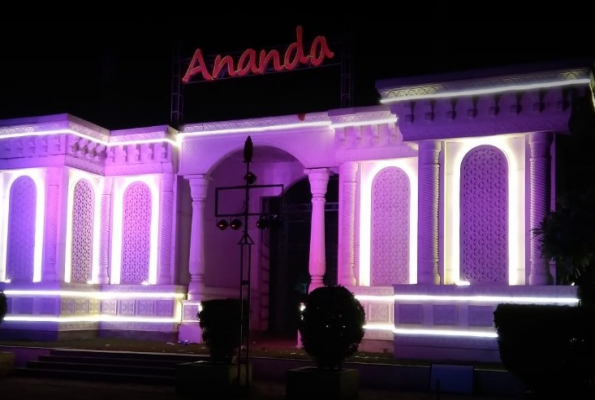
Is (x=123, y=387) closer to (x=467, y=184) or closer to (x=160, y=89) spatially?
(x=467, y=184)

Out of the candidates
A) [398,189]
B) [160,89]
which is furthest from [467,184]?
[160,89]

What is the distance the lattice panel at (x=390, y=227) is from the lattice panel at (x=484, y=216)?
240 cm

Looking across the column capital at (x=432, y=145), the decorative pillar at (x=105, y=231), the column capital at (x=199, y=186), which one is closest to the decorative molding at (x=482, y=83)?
the column capital at (x=432, y=145)

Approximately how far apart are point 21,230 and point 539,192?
14.6 m

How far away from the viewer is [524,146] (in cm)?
1820

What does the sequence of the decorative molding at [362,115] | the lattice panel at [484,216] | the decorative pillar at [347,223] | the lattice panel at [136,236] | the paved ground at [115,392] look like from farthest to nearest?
the lattice panel at [136,236], the decorative pillar at [347,223], the decorative molding at [362,115], the lattice panel at [484,216], the paved ground at [115,392]

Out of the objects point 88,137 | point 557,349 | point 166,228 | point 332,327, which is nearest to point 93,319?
point 166,228

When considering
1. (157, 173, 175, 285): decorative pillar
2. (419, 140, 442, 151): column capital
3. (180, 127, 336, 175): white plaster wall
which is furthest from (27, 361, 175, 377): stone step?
(419, 140, 442, 151): column capital

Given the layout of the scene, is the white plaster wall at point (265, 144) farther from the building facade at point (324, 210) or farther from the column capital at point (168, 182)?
the column capital at point (168, 182)

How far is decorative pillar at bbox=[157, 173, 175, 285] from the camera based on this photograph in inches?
905

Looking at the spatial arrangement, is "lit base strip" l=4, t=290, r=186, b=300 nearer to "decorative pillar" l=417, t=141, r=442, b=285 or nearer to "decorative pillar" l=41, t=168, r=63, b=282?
"decorative pillar" l=41, t=168, r=63, b=282

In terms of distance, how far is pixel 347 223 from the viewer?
2108 cm

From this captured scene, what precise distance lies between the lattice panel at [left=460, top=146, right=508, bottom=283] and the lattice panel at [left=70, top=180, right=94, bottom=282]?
37.3 feet

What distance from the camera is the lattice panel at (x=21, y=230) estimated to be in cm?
2252
